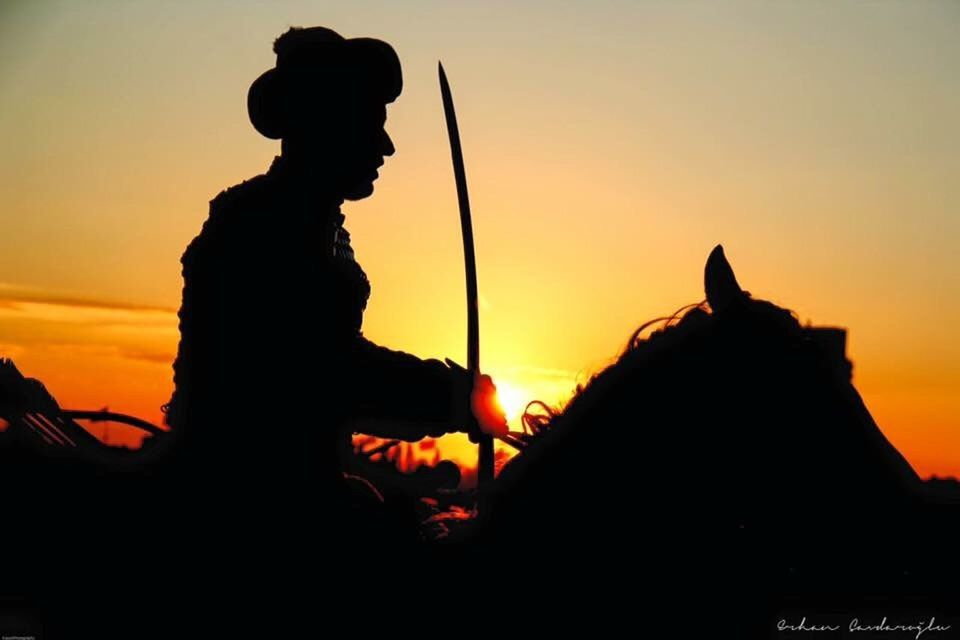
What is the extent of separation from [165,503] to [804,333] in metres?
2.73

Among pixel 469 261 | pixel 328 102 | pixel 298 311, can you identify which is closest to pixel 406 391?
pixel 298 311

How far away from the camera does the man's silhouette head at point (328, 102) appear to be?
4.63 meters

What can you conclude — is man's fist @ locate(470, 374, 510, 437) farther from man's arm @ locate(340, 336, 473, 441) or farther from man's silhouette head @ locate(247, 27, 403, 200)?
man's silhouette head @ locate(247, 27, 403, 200)

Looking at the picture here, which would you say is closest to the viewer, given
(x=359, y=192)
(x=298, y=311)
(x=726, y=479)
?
(x=726, y=479)

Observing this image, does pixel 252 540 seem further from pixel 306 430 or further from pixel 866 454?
pixel 866 454

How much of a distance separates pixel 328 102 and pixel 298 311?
3.31 ft

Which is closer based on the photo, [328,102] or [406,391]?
[406,391]

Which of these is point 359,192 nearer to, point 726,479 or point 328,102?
point 328,102

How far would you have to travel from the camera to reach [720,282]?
4102mm

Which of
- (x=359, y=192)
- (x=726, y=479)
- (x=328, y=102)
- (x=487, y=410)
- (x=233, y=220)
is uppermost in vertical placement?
(x=328, y=102)

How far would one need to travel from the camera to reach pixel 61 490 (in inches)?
181

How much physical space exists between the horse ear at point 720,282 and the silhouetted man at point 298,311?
42.9 inches

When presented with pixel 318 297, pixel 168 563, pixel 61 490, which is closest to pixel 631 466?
pixel 318 297

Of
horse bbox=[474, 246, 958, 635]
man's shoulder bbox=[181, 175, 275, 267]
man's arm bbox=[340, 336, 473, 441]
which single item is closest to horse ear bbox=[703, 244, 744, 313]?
horse bbox=[474, 246, 958, 635]
